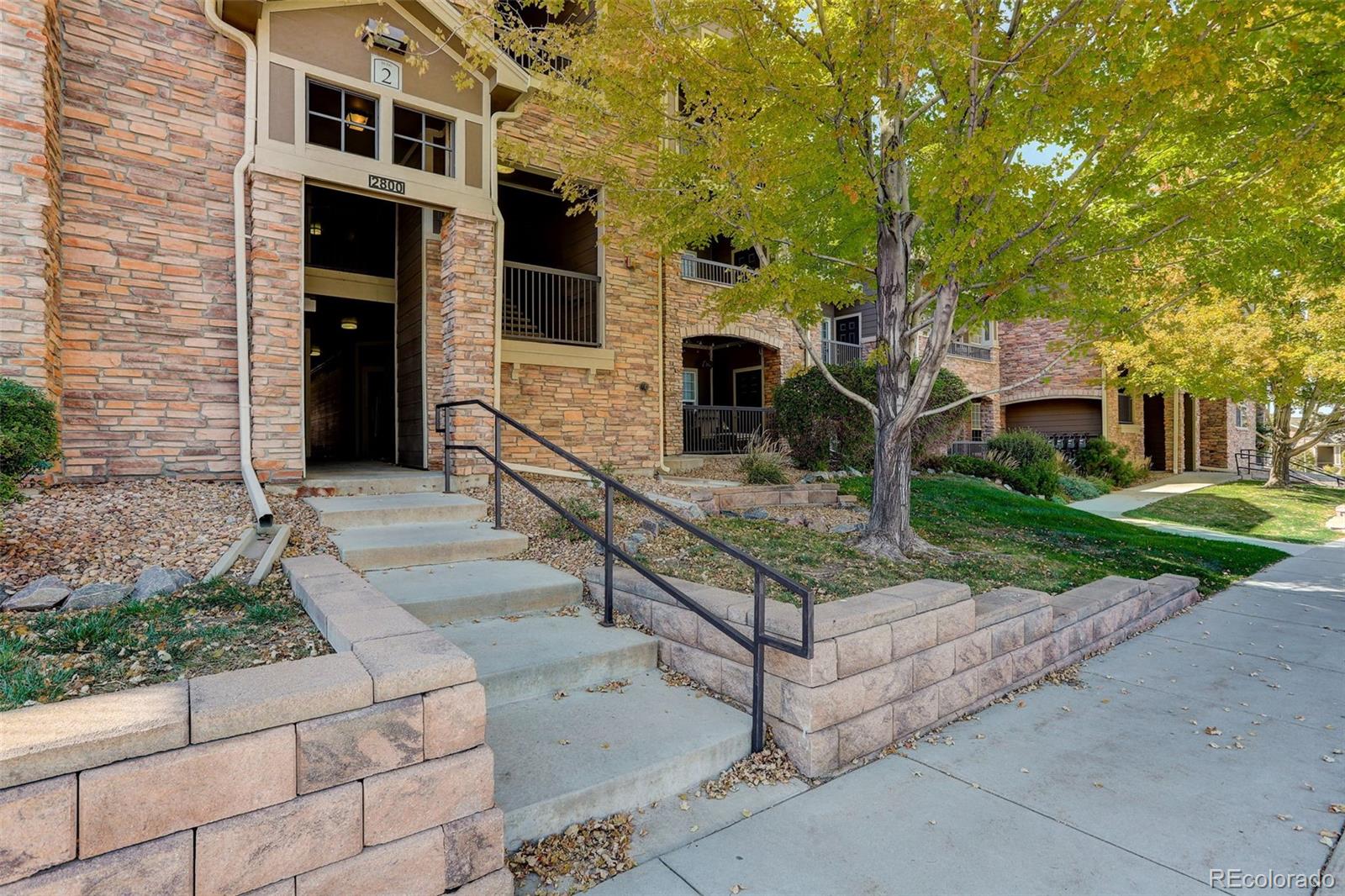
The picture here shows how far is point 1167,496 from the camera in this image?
14.4 meters

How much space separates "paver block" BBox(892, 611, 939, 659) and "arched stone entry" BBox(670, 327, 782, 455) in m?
7.58

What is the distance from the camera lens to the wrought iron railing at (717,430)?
12516mm

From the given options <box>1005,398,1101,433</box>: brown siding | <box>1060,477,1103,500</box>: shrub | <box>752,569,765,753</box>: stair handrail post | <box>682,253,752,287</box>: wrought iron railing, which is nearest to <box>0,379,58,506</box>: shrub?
<box>752,569,765,753</box>: stair handrail post

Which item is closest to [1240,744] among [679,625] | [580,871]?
[679,625]

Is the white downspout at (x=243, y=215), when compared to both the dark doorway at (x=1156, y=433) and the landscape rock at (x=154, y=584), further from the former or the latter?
the dark doorway at (x=1156, y=433)

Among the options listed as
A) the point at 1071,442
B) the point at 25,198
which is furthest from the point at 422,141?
the point at 1071,442

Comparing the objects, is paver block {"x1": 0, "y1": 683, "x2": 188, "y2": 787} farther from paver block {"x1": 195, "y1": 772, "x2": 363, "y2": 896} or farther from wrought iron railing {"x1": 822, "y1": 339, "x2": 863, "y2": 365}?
wrought iron railing {"x1": 822, "y1": 339, "x2": 863, "y2": 365}

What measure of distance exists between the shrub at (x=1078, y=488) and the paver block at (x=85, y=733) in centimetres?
1508

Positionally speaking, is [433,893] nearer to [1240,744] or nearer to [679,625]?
[679,625]

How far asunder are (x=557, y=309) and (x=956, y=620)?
794cm

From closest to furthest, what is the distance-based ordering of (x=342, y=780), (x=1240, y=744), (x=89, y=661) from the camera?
(x=342, y=780), (x=89, y=661), (x=1240, y=744)

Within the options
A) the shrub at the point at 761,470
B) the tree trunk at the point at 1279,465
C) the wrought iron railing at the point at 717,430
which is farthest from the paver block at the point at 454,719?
the tree trunk at the point at 1279,465

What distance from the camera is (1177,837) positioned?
240cm

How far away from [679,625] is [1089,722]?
2.27m
